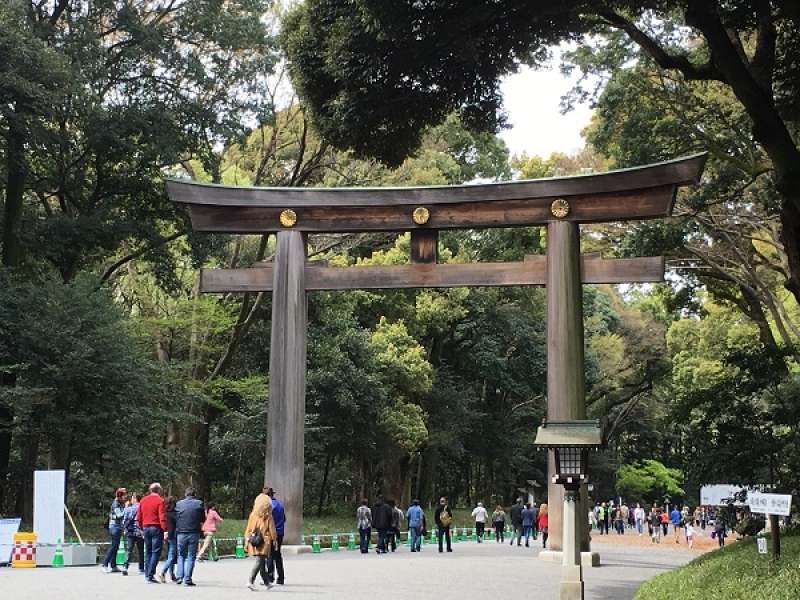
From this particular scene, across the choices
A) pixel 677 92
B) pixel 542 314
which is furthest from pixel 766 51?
pixel 542 314

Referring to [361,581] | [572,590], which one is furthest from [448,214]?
[572,590]

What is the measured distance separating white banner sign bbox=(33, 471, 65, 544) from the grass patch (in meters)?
11.6

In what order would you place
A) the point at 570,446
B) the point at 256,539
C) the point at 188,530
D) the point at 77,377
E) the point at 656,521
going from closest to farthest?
the point at 570,446, the point at 256,539, the point at 188,530, the point at 77,377, the point at 656,521

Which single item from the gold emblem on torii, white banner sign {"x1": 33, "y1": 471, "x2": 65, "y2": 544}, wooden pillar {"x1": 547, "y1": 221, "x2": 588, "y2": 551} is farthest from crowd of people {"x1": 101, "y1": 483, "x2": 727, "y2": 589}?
the gold emblem on torii

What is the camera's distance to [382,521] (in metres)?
22.3

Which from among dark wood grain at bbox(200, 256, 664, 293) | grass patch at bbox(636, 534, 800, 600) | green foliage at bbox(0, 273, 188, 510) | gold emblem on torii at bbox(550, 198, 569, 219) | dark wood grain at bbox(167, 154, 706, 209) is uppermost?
dark wood grain at bbox(167, 154, 706, 209)

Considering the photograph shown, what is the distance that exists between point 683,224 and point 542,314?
64.6ft

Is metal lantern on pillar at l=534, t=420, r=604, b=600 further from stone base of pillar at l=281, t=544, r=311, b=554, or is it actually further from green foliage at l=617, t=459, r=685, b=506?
green foliage at l=617, t=459, r=685, b=506

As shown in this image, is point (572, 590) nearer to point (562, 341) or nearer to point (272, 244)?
point (562, 341)

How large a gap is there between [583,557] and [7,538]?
10.8 m

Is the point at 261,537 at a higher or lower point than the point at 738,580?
higher

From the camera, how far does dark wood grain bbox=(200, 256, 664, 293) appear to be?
755 inches

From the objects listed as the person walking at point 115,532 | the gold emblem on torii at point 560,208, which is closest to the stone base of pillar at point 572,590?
the person walking at point 115,532

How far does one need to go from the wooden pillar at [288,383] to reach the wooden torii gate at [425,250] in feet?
0.07
